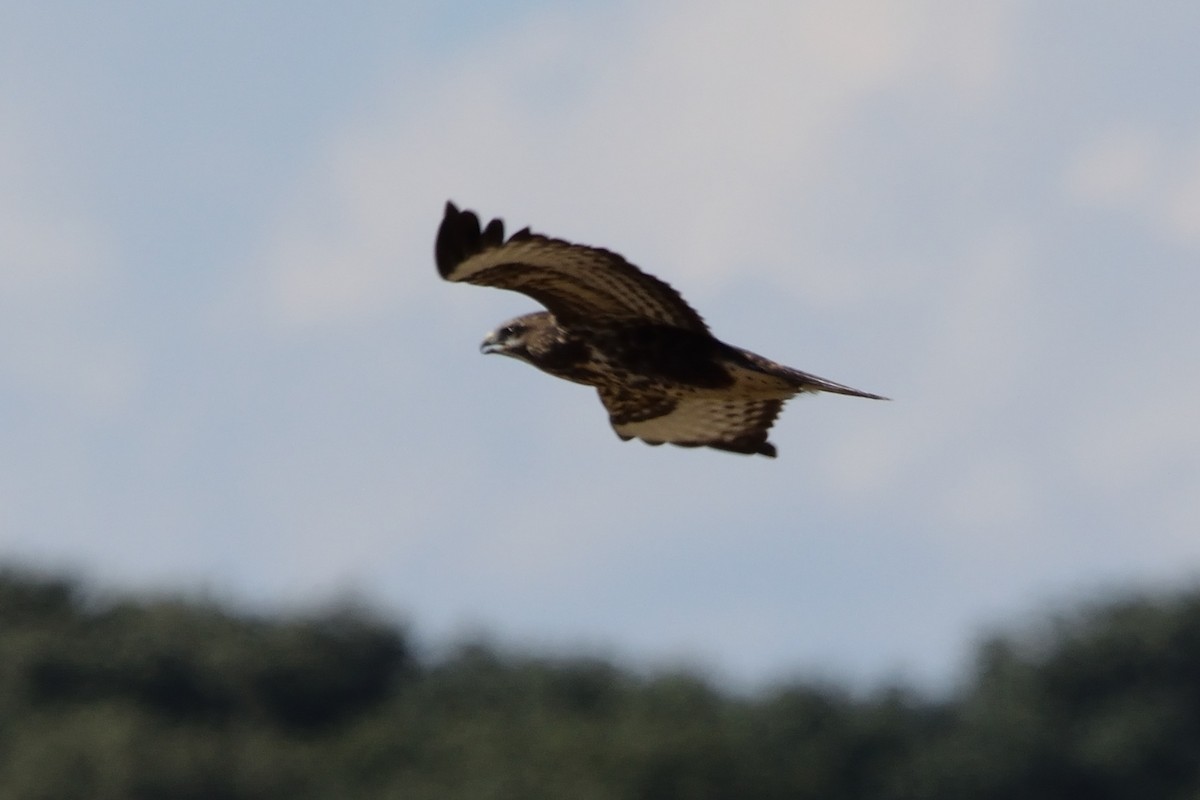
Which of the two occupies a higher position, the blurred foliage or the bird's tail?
the blurred foliage

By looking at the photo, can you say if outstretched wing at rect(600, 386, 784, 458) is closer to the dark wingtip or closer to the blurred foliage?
the dark wingtip

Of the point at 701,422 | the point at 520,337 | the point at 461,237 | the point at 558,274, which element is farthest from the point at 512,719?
the point at 461,237

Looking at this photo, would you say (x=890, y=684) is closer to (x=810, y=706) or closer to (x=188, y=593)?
(x=810, y=706)

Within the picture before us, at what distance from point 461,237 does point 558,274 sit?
59 centimetres

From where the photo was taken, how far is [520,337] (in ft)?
38.5

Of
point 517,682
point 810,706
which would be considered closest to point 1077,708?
point 810,706

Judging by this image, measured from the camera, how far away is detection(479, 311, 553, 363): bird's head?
1165 centimetres

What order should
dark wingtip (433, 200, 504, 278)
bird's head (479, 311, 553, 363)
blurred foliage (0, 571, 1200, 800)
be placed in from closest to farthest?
1. dark wingtip (433, 200, 504, 278)
2. bird's head (479, 311, 553, 363)
3. blurred foliage (0, 571, 1200, 800)

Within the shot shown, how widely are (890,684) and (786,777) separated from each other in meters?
5.97

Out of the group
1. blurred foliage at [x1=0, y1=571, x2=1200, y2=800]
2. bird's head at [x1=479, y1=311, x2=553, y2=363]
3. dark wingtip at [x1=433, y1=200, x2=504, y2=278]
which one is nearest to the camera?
dark wingtip at [x1=433, y1=200, x2=504, y2=278]

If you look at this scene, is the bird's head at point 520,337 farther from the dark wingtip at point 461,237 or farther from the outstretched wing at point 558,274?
the dark wingtip at point 461,237

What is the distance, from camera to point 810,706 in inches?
2320

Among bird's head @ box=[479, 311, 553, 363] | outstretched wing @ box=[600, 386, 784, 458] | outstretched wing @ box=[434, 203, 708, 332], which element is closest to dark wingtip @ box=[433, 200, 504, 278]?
outstretched wing @ box=[434, 203, 708, 332]

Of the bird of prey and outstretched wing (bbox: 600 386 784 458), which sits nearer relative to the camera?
the bird of prey
